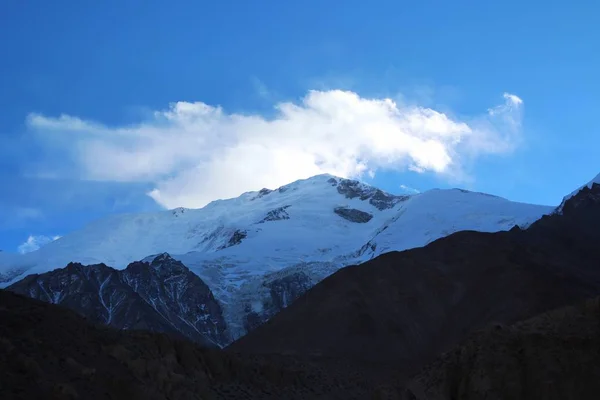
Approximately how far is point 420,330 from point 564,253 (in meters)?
25.3

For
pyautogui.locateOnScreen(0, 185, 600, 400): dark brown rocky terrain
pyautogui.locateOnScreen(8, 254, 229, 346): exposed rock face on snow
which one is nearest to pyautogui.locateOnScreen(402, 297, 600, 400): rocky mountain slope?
pyautogui.locateOnScreen(0, 185, 600, 400): dark brown rocky terrain

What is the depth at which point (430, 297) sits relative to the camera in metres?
81.0

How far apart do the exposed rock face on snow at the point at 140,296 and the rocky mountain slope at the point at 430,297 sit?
144 ft

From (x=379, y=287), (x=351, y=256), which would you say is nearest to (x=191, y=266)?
(x=351, y=256)

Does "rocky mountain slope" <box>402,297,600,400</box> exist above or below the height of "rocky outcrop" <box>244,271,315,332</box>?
below

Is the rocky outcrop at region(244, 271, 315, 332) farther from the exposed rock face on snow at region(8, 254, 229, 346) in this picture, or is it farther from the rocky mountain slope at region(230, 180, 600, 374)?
the rocky mountain slope at region(230, 180, 600, 374)

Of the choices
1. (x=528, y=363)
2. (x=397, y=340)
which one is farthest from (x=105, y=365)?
(x=397, y=340)

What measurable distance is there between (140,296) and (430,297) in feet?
218

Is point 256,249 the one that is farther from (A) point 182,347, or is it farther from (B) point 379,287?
(A) point 182,347

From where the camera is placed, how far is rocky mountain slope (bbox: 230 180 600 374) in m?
72.2

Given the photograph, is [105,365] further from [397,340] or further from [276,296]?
[276,296]

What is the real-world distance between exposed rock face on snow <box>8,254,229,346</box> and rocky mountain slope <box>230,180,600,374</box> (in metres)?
43.8

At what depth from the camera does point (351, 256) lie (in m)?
177

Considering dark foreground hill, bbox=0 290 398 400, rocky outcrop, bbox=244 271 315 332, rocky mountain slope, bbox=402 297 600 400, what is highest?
rocky outcrop, bbox=244 271 315 332
